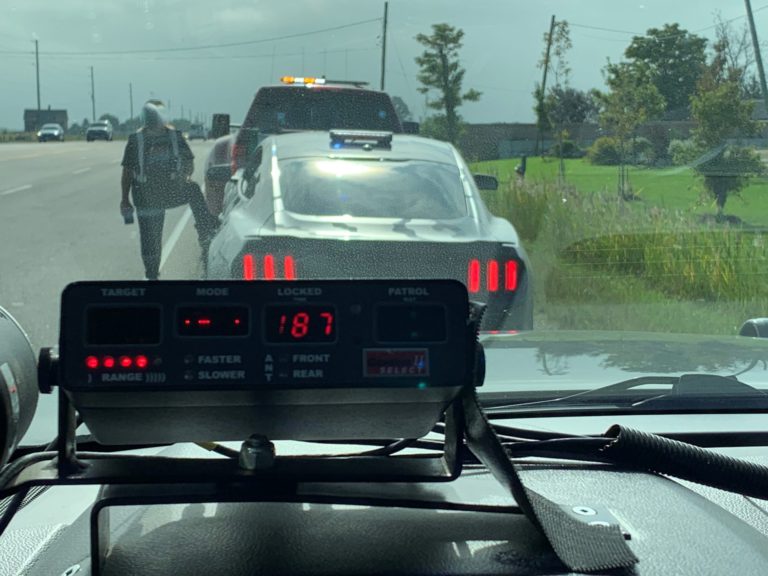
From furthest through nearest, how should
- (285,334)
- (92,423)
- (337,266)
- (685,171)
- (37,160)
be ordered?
(37,160), (685,171), (337,266), (92,423), (285,334)

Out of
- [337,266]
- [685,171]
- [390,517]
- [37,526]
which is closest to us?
[390,517]

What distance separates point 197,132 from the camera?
453 centimetres

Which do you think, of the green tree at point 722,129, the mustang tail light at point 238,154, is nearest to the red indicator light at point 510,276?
the green tree at point 722,129

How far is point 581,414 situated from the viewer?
331 centimetres

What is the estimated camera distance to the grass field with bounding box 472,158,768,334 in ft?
18.4

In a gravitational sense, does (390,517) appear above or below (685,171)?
below

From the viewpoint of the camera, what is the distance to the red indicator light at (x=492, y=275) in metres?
4.68

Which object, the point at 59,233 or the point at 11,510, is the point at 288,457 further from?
the point at 59,233

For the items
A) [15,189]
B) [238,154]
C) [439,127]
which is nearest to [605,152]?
[439,127]

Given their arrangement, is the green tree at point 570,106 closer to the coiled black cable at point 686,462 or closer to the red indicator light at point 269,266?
the red indicator light at point 269,266

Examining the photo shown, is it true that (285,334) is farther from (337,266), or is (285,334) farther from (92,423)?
(337,266)

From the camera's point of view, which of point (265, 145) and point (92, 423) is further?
point (265, 145)

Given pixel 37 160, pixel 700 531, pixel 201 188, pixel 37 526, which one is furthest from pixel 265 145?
pixel 37 160

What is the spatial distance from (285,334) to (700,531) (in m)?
0.94
